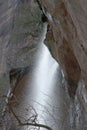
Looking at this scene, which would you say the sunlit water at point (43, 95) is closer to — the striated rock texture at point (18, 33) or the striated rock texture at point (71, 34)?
the striated rock texture at point (18, 33)

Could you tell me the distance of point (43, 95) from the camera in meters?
8.30

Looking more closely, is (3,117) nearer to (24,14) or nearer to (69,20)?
(69,20)

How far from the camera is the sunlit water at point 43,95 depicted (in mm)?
6723

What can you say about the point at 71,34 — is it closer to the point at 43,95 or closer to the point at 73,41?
the point at 73,41

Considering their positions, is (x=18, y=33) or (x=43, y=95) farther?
(x=18, y=33)

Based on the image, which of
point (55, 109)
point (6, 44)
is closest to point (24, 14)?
point (6, 44)

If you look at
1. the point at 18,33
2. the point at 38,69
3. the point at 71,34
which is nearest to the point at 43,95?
the point at 38,69

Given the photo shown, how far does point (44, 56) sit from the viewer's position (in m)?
10.6

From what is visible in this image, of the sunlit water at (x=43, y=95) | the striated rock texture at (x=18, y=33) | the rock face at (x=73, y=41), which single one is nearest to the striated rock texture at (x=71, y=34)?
the rock face at (x=73, y=41)

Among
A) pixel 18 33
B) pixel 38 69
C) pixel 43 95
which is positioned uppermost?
pixel 18 33

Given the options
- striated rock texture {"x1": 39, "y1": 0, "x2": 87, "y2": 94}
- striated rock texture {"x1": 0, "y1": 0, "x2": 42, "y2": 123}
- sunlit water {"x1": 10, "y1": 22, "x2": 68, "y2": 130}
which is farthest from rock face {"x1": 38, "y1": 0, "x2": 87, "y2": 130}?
striated rock texture {"x1": 0, "y1": 0, "x2": 42, "y2": 123}

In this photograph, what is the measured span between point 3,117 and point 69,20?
3547 mm

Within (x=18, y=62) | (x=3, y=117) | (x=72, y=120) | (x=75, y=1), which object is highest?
(x=75, y=1)

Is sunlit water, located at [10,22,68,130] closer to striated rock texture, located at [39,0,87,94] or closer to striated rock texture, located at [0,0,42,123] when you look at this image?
striated rock texture, located at [0,0,42,123]
